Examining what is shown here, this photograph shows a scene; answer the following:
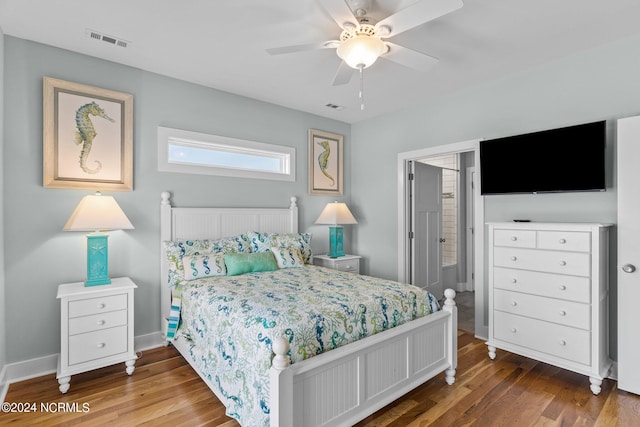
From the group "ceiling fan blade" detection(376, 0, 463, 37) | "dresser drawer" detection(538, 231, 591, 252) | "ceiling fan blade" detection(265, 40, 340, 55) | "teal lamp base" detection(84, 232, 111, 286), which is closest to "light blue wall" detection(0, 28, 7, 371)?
"teal lamp base" detection(84, 232, 111, 286)

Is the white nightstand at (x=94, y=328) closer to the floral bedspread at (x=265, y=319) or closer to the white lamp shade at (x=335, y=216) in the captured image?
the floral bedspread at (x=265, y=319)

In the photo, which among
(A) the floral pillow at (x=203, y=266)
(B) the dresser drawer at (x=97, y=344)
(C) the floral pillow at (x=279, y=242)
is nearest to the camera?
(B) the dresser drawer at (x=97, y=344)

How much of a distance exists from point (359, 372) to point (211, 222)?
2.27m

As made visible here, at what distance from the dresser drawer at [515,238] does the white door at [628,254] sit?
55cm

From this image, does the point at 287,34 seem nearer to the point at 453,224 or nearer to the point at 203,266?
the point at 203,266

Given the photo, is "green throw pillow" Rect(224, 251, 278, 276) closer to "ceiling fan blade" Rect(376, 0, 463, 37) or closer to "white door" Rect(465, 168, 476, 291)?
"ceiling fan blade" Rect(376, 0, 463, 37)

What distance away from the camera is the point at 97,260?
2.71m

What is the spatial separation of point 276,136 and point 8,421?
3392mm

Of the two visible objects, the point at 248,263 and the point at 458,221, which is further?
the point at 458,221

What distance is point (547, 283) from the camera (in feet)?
8.82

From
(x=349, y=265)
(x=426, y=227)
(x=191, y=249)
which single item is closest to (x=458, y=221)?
(x=426, y=227)

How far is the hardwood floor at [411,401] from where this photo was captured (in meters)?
2.11

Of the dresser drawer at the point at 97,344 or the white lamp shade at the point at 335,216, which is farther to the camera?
the white lamp shade at the point at 335,216

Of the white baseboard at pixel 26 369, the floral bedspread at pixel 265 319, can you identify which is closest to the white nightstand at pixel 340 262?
the floral bedspread at pixel 265 319
